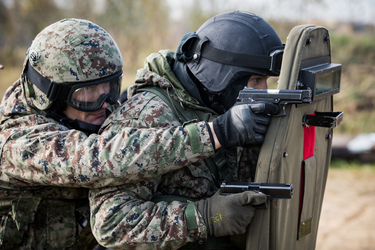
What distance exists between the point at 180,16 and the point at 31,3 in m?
5.92

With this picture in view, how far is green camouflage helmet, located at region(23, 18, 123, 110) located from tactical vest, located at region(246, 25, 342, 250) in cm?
132

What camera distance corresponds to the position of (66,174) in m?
2.00

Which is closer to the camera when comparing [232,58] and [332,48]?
[232,58]

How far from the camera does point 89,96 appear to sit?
8.45 ft

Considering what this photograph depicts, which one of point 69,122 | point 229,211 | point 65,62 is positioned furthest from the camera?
point 69,122

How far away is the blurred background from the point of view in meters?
5.40

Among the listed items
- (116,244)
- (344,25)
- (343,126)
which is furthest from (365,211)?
(344,25)

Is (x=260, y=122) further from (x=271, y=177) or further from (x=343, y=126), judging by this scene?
(x=343, y=126)

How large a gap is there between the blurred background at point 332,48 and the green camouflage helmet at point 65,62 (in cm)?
370

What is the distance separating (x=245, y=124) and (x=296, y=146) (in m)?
0.35

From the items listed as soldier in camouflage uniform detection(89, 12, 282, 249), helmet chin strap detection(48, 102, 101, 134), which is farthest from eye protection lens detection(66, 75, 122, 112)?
soldier in camouflage uniform detection(89, 12, 282, 249)

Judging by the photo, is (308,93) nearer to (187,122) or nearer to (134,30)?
(187,122)

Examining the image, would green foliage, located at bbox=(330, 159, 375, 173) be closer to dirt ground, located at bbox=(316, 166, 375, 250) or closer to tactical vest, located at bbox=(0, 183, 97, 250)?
dirt ground, located at bbox=(316, 166, 375, 250)

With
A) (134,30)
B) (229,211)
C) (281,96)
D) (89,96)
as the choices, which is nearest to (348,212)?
(229,211)
